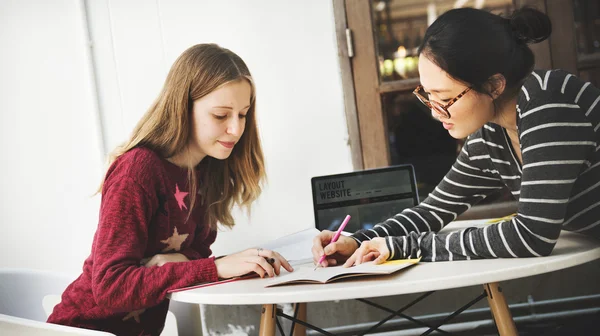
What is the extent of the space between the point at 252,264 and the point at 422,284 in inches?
14.7

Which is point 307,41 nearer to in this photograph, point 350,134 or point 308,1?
point 308,1

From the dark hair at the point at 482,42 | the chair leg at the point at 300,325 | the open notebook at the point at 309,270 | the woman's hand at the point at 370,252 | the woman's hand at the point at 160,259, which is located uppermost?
the dark hair at the point at 482,42

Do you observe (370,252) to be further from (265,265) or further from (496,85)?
(496,85)

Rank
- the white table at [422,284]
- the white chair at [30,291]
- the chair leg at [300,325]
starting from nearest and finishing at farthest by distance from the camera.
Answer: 1. the white table at [422,284]
2. the chair leg at [300,325]
3. the white chair at [30,291]

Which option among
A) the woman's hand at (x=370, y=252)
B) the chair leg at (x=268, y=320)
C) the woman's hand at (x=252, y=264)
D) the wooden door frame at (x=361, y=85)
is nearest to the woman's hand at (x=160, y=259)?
the woman's hand at (x=252, y=264)

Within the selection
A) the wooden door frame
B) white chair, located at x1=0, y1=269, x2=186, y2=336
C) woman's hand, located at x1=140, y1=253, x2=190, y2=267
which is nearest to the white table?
woman's hand, located at x1=140, y1=253, x2=190, y2=267

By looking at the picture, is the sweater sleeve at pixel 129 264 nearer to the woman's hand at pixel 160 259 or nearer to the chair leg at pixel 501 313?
the woman's hand at pixel 160 259

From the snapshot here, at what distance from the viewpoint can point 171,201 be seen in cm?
148

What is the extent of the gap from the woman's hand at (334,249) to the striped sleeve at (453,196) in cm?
14

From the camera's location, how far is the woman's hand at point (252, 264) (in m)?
1.26

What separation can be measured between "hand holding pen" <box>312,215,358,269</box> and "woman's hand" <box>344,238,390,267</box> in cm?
7

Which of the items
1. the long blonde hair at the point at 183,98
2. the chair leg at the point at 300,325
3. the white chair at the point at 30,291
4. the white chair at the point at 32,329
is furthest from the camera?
the white chair at the point at 30,291

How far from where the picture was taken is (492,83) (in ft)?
4.19

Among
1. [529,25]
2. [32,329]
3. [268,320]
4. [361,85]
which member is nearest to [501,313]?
[268,320]
